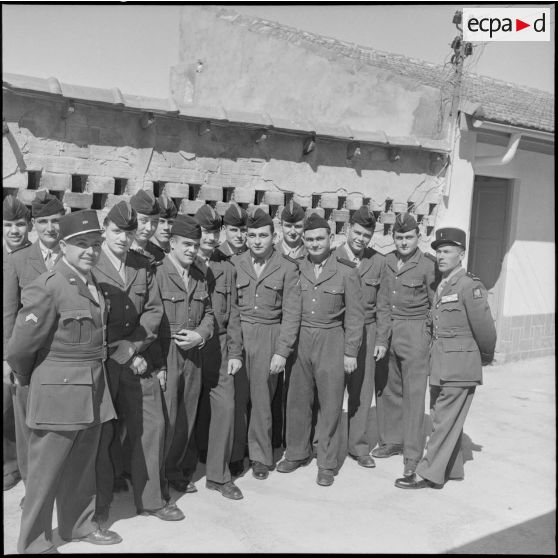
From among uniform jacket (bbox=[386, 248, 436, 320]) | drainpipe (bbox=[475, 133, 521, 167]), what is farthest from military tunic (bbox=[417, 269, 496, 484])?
drainpipe (bbox=[475, 133, 521, 167])

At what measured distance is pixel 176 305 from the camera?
462cm

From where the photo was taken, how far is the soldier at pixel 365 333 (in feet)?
18.8

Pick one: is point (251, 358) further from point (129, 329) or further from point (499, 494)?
point (499, 494)

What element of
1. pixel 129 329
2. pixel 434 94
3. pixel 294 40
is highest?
pixel 294 40

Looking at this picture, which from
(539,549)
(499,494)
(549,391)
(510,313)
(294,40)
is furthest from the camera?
(294,40)

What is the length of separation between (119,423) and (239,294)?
4.62 ft

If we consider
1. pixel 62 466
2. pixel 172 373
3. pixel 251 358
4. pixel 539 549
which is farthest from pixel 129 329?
pixel 539 549

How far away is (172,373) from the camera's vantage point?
456 cm

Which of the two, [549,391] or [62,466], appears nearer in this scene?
[62,466]

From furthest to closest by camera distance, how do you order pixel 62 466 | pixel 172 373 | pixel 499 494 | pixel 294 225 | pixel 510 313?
pixel 510 313 → pixel 294 225 → pixel 499 494 → pixel 172 373 → pixel 62 466

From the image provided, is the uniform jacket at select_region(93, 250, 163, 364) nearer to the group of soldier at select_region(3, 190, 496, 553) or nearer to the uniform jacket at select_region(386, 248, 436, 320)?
the group of soldier at select_region(3, 190, 496, 553)

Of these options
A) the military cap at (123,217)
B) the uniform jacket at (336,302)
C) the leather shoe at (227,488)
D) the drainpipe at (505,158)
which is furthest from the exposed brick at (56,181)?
the drainpipe at (505,158)

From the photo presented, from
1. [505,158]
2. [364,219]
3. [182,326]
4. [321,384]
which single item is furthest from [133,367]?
[505,158]

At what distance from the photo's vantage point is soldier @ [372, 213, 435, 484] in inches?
222
